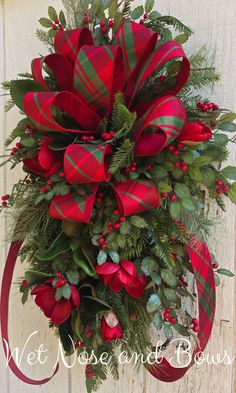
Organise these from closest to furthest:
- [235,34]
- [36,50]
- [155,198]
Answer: [155,198] < [235,34] < [36,50]

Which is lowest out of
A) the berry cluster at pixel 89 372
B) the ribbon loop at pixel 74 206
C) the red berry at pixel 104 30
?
the berry cluster at pixel 89 372

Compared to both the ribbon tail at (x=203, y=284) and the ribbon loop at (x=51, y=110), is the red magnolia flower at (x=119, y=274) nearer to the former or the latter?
the ribbon tail at (x=203, y=284)

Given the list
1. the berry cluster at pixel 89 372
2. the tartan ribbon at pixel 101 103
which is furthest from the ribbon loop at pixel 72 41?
the berry cluster at pixel 89 372

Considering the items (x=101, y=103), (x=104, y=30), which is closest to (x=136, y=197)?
(x=101, y=103)

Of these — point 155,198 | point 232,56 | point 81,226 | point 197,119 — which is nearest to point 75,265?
point 81,226

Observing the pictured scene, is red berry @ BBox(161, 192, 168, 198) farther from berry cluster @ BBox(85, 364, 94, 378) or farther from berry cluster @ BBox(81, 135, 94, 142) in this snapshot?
berry cluster @ BBox(85, 364, 94, 378)

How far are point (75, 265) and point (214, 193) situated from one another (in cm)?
23

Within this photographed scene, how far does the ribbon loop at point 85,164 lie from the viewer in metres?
0.48

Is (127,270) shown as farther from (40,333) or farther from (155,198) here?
(40,333)

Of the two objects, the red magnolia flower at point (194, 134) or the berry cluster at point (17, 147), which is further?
the berry cluster at point (17, 147)

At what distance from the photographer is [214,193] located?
0.56 metres

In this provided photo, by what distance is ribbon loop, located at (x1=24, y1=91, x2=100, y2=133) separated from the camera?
1.59 feet

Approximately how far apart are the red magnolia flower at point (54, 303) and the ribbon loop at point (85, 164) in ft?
0.56

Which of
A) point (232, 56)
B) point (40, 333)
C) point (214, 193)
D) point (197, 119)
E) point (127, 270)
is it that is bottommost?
point (40, 333)
